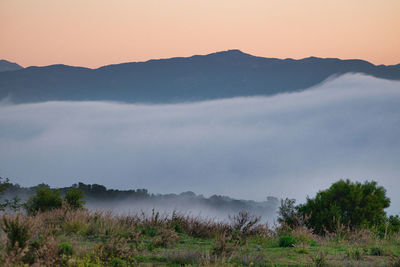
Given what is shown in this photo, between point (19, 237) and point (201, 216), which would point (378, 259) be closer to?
point (201, 216)

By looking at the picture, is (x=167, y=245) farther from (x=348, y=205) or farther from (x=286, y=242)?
(x=348, y=205)

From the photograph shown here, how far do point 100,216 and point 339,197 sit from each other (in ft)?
39.7

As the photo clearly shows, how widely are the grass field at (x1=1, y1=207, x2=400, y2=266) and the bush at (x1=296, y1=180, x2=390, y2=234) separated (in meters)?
5.82

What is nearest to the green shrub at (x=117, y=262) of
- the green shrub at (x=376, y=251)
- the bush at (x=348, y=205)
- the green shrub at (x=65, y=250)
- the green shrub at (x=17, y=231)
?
the green shrub at (x=65, y=250)

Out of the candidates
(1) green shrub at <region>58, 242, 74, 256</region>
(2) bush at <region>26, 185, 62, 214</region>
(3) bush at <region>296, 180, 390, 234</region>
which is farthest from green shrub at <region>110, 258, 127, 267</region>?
(3) bush at <region>296, 180, 390, 234</region>

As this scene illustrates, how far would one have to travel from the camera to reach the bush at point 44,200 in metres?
22.8

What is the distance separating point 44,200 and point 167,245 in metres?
10.7

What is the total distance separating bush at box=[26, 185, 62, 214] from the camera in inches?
896

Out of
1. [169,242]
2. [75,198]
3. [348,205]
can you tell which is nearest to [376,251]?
[169,242]

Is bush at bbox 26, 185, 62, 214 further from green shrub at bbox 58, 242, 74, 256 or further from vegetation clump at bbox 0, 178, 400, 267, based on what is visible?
green shrub at bbox 58, 242, 74, 256

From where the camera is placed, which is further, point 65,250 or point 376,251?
point 376,251

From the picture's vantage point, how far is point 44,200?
22812 millimetres

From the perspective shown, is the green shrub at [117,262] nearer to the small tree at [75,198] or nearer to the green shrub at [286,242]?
the green shrub at [286,242]

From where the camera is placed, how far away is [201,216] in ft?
58.6
